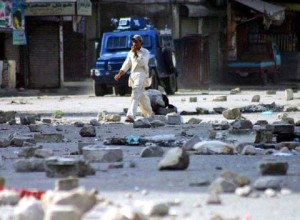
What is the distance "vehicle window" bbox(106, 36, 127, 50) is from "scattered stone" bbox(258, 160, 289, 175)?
23.5m

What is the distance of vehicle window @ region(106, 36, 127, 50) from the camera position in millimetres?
31219

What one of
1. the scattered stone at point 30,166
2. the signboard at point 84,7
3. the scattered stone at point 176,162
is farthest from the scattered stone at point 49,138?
the signboard at point 84,7

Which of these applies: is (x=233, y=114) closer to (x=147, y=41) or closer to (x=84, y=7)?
(x=147, y=41)

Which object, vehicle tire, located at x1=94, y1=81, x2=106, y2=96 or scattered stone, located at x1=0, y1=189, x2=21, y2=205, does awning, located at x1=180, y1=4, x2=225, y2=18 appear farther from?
scattered stone, located at x1=0, y1=189, x2=21, y2=205

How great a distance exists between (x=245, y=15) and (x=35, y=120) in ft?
95.6

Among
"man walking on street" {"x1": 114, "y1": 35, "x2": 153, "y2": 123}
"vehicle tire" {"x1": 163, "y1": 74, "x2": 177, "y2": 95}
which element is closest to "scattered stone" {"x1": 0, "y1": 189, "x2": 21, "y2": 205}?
"man walking on street" {"x1": 114, "y1": 35, "x2": 153, "y2": 123}

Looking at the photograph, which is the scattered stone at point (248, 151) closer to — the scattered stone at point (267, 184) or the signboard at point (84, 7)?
the scattered stone at point (267, 184)

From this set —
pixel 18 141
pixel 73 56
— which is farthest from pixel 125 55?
pixel 18 141

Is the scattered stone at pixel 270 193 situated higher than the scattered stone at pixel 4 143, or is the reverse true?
the scattered stone at pixel 270 193

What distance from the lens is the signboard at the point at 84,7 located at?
38.0 m

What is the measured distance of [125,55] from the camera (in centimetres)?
3086

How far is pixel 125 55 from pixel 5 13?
22.8 feet

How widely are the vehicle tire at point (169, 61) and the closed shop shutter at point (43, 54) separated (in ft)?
26.2

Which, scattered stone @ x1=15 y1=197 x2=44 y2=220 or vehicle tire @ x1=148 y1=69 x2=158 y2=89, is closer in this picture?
scattered stone @ x1=15 y1=197 x2=44 y2=220
